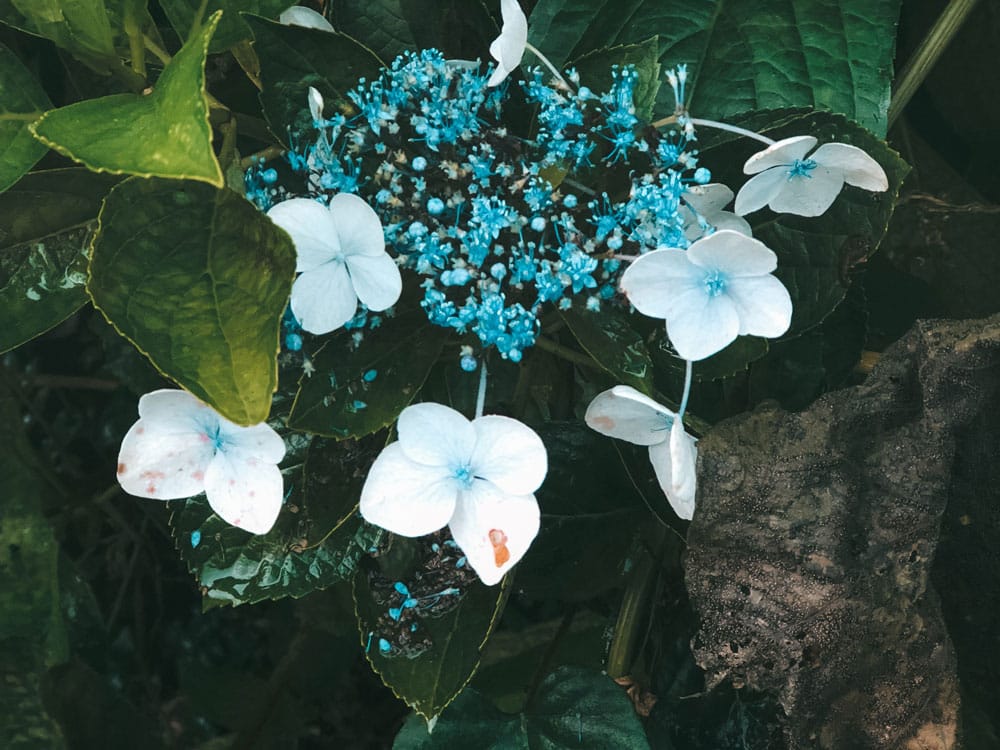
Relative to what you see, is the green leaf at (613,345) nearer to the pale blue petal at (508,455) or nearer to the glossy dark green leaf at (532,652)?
the pale blue petal at (508,455)

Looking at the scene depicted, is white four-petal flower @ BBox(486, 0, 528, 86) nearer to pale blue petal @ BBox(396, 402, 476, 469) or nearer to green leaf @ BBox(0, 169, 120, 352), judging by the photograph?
pale blue petal @ BBox(396, 402, 476, 469)

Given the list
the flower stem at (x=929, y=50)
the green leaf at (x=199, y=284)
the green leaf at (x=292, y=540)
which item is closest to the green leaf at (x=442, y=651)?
the green leaf at (x=292, y=540)

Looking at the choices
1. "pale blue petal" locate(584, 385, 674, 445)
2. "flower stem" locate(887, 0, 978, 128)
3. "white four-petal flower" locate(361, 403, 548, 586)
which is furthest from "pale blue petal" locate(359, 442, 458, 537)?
"flower stem" locate(887, 0, 978, 128)

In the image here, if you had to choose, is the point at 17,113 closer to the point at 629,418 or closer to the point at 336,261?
the point at 336,261

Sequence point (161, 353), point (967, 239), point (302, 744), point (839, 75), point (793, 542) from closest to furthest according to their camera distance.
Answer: point (161, 353)
point (793, 542)
point (839, 75)
point (967, 239)
point (302, 744)

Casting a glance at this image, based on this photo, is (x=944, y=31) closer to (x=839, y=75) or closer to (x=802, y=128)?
(x=839, y=75)

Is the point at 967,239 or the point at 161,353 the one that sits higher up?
the point at 161,353

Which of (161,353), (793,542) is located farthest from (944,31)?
(161,353)
